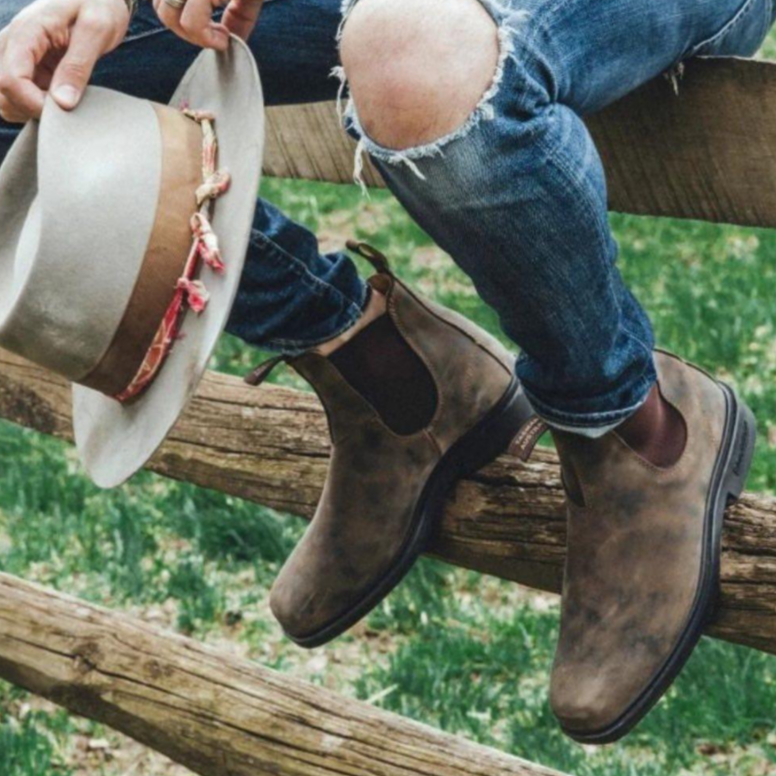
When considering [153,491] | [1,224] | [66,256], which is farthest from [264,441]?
[153,491]

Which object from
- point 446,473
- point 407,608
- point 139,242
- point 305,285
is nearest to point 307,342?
point 305,285

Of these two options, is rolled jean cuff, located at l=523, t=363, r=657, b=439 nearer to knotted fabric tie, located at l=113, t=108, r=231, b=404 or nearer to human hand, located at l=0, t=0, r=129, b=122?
knotted fabric tie, located at l=113, t=108, r=231, b=404

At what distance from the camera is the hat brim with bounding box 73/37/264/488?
1.58m

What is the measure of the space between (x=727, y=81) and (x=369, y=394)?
54 cm

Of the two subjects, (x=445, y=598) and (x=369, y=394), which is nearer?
(x=369, y=394)

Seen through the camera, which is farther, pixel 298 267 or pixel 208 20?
pixel 298 267

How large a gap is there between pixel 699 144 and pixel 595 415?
16.3 inches

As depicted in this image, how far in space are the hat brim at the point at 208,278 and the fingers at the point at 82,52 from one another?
0.10 metres

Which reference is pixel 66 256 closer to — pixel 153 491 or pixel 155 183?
pixel 155 183

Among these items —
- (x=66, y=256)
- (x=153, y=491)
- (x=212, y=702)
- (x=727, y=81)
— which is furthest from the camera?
(x=153, y=491)

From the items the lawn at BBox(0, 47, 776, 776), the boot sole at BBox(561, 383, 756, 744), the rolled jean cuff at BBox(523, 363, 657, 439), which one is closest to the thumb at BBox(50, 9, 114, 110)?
the rolled jean cuff at BBox(523, 363, 657, 439)

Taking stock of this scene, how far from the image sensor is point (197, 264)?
5.42ft

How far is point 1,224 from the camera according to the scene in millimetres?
1896

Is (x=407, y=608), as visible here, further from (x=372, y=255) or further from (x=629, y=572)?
(x=629, y=572)
